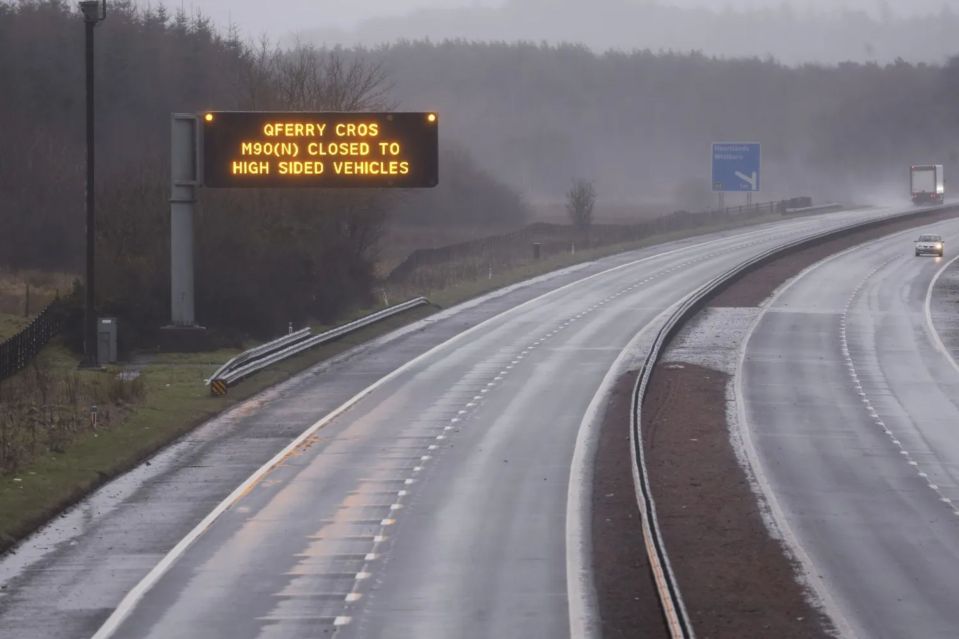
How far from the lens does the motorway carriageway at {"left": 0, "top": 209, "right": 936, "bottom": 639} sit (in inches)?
608

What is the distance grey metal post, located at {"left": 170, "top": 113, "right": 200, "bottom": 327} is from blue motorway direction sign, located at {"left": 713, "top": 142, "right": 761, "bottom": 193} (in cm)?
5951

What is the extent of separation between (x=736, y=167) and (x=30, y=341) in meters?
64.4

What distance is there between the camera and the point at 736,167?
9606cm

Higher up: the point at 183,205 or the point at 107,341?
the point at 183,205

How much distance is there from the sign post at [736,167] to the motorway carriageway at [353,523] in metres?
59.1

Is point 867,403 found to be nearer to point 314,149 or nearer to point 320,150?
point 320,150

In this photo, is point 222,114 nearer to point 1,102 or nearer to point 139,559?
point 139,559

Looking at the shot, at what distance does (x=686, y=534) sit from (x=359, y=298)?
4096 centimetres

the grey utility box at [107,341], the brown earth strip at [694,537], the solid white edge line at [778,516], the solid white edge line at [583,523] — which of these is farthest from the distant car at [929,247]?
the grey utility box at [107,341]

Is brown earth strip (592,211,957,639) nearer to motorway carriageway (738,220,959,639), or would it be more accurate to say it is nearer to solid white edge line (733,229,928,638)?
solid white edge line (733,229,928,638)

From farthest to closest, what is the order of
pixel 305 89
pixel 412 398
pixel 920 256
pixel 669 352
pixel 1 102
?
pixel 1 102
pixel 920 256
pixel 305 89
pixel 669 352
pixel 412 398

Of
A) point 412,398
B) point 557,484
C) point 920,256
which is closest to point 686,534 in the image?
point 557,484

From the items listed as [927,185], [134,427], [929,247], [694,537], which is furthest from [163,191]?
[927,185]

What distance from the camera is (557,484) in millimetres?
23359
